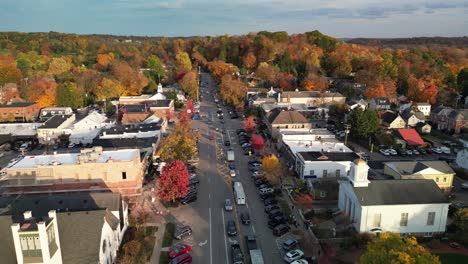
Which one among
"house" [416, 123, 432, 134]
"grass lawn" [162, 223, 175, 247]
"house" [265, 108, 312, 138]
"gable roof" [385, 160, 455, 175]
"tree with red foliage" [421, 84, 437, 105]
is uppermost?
"tree with red foliage" [421, 84, 437, 105]

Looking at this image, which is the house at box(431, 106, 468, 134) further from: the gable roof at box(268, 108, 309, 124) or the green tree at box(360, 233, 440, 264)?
the green tree at box(360, 233, 440, 264)

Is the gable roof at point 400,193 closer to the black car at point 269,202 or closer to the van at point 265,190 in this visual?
the black car at point 269,202

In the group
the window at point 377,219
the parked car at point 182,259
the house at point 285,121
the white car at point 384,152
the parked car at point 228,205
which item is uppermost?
the house at point 285,121

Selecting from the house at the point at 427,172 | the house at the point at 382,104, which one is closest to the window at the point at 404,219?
the house at the point at 427,172

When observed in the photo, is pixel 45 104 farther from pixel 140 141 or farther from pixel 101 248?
pixel 101 248

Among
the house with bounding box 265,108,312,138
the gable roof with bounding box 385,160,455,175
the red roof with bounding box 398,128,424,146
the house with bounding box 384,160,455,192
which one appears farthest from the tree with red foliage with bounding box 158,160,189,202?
the red roof with bounding box 398,128,424,146

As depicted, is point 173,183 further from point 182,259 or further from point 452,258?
point 452,258
